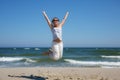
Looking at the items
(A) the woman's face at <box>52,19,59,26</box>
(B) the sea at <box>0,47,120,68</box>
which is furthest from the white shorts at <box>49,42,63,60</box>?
(B) the sea at <box>0,47,120,68</box>

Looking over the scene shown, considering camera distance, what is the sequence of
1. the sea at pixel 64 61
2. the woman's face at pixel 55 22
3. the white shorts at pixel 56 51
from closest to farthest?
the woman's face at pixel 55 22, the white shorts at pixel 56 51, the sea at pixel 64 61

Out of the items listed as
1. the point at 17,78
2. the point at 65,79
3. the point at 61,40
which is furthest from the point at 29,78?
the point at 61,40

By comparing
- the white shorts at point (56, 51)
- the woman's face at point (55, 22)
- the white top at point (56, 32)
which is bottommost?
the white shorts at point (56, 51)

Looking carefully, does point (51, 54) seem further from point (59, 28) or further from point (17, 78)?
point (17, 78)

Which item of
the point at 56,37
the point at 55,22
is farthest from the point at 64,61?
the point at 55,22

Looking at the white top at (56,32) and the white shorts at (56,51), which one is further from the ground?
the white top at (56,32)

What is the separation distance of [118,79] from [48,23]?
605cm

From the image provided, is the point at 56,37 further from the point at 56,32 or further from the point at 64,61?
the point at 64,61

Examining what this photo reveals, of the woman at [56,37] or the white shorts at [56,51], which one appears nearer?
the woman at [56,37]

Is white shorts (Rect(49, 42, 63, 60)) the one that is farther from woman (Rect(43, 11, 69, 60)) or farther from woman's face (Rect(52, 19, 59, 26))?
woman's face (Rect(52, 19, 59, 26))

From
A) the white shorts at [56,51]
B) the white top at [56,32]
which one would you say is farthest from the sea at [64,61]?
the white top at [56,32]

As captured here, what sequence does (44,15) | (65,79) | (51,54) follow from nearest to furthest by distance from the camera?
(44,15) → (51,54) → (65,79)

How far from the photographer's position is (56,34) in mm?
8133

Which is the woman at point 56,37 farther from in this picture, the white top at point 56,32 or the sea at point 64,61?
the sea at point 64,61
